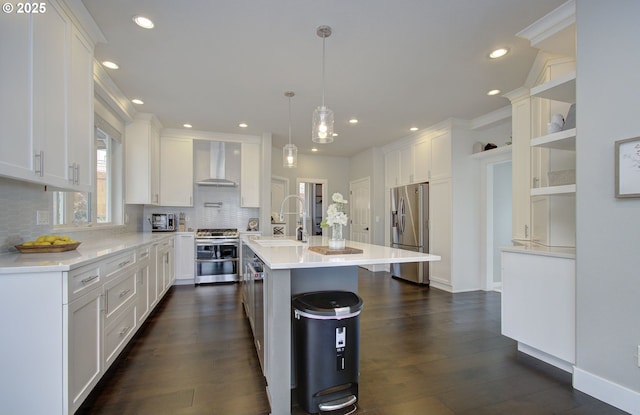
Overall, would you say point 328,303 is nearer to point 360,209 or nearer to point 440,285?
point 440,285

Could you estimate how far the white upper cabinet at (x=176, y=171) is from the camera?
512cm

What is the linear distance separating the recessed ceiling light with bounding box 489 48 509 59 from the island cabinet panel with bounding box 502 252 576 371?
185 centimetres

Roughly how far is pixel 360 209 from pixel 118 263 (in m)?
5.36

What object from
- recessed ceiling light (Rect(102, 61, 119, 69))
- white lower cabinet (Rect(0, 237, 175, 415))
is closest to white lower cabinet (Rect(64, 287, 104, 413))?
white lower cabinet (Rect(0, 237, 175, 415))

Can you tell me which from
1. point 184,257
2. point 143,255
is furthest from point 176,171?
point 143,255

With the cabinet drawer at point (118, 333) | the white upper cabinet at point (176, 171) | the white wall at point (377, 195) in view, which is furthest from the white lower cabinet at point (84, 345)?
the white wall at point (377, 195)

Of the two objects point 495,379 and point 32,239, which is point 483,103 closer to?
point 495,379

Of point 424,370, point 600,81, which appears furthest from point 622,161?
point 424,370

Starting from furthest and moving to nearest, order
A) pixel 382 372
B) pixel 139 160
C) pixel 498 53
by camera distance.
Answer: pixel 139 160
pixel 498 53
pixel 382 372

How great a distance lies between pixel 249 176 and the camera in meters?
5.49

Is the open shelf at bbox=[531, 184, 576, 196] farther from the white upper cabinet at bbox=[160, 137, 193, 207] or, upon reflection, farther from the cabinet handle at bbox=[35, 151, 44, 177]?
the white upper cabinet at bbox=[160, 137, 193, 207]

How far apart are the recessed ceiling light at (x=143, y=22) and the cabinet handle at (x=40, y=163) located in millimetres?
1237

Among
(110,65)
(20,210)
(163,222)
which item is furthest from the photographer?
(163,222)

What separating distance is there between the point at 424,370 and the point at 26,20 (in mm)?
3416
